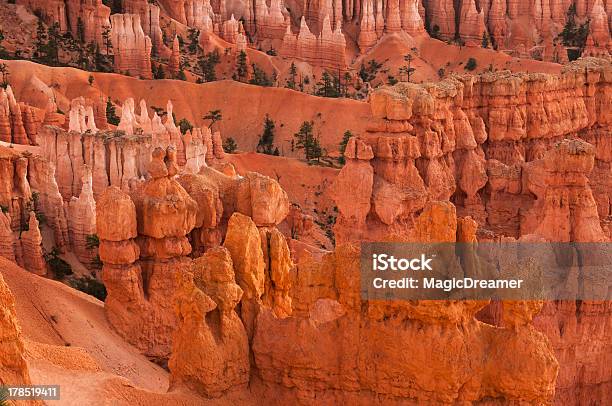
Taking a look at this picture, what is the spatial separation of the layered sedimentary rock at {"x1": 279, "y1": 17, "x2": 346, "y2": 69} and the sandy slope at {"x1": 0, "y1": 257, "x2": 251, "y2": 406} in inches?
2394

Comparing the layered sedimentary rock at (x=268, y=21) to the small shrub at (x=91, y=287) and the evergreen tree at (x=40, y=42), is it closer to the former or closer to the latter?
the evergreen tree at (x=40, y=42)

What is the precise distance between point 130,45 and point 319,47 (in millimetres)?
17158

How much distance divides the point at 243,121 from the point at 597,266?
4885 centimetres

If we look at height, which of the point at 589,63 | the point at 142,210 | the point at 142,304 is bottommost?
the point at 142,304

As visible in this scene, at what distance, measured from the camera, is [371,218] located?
3556cm

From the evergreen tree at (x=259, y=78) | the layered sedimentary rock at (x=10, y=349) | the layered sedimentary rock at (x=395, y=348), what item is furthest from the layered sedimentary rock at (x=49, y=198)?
the evergreen tree at (x=259, y=78)

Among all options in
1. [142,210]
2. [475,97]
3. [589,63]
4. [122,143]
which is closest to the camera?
[142,210]

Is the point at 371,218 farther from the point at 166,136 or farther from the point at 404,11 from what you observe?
the point at 404,11

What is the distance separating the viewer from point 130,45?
80.1 metres

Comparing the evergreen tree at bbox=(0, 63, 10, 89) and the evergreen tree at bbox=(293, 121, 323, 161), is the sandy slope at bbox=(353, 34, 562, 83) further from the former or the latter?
the evergreen tree at bbox=(0, 63, 10, 89)

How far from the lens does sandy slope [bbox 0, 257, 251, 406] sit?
821 inches

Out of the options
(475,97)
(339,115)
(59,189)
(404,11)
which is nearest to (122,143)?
(59,189)

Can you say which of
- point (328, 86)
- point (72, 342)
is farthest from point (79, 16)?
point (72, 342)

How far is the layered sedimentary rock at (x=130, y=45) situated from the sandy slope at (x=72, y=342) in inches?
1969
